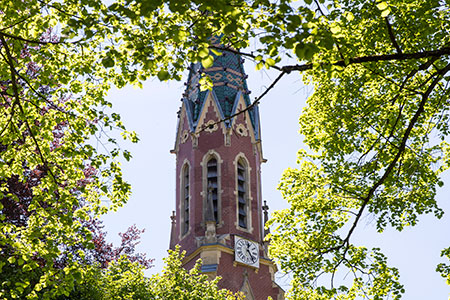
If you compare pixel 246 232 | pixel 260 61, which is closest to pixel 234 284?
pixel 246 232

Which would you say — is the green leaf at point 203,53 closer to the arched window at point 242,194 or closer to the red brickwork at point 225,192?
the red brickwork at point 225,192

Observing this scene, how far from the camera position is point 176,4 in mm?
8594

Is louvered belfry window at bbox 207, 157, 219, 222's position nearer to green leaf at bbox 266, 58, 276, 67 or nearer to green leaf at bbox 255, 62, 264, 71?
green leaf at bbox 255, 62, 264, 71

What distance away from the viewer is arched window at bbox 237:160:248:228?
1519 inches

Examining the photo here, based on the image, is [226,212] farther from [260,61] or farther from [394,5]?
[260,61]

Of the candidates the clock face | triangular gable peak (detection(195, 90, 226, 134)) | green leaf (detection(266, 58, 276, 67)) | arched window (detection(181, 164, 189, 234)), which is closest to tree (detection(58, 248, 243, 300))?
green leaf (detection(266, 58, 276, 67))

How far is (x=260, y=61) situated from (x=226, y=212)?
2929 centimetres

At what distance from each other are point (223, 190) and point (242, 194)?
162 cm

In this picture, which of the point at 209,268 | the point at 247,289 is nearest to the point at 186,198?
the point at 209,268

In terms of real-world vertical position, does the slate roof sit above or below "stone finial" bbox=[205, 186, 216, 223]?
above

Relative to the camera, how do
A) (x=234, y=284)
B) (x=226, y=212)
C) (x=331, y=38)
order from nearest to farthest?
1. (x=331, y=38)
2. (x=234, y=284)
3. (x=226, y=212)

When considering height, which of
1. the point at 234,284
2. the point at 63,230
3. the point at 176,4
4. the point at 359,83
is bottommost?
the point at 63,230

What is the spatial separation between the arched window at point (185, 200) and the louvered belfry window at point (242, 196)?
3.04 m

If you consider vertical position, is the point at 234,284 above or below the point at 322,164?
above
